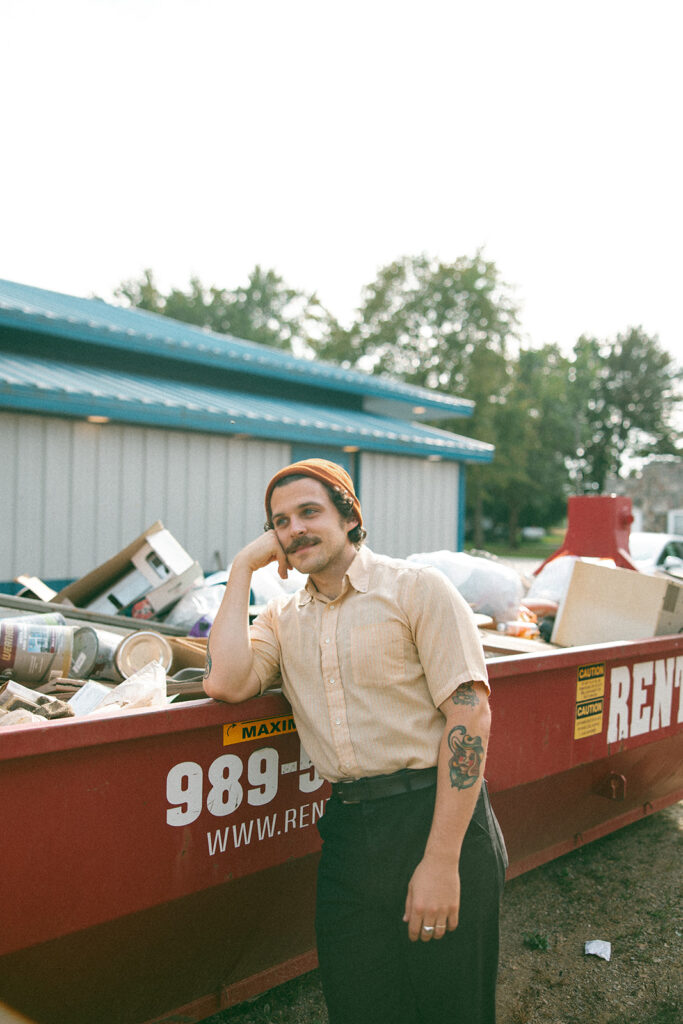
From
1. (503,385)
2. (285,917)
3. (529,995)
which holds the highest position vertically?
(503,385)

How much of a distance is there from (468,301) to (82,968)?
37728mm

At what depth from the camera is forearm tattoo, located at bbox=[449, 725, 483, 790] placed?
73.9 inches

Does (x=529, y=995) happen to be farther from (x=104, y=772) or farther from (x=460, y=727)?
(x=104, y=772)

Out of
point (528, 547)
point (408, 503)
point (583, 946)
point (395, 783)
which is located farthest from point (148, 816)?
point (528, 547)

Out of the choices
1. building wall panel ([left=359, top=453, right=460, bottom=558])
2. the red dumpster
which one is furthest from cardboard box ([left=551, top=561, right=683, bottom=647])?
building wall panel ([left=359, top=453, right=460, bottom=558])

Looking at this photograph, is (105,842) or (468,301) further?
(468,301)

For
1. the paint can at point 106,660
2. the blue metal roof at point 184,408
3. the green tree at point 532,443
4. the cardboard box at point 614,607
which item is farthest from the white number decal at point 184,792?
the green tree at point 532,443

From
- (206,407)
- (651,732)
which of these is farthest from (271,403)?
(651,732)

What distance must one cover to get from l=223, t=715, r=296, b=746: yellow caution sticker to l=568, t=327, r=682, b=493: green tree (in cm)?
5209

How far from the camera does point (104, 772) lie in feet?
6.66

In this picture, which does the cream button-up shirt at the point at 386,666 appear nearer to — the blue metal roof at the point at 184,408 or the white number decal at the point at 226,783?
the white number decal at the point at 226,783

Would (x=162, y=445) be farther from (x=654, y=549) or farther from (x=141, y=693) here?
(x=654, y=549)

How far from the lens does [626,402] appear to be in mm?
53500

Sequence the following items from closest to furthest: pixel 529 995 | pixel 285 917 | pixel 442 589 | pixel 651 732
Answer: pixel 442 589
pixel 285 917
pixel 529 995
pixel 651 732
